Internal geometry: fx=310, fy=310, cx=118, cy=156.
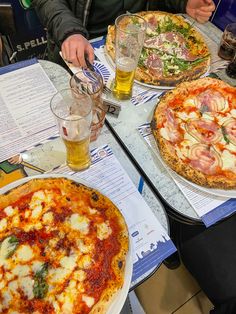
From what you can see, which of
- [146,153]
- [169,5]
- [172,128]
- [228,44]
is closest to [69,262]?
[146,153]

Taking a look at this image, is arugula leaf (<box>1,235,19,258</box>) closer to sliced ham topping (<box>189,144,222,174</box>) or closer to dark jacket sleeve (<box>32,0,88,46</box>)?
sliced ham topping (<box>189,144,222,174</box>)

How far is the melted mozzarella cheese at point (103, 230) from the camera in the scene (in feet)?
2.60

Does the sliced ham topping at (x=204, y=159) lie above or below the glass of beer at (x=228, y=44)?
below

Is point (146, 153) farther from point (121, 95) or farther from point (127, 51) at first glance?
point (127, 51)

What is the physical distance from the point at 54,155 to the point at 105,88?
0.35 m

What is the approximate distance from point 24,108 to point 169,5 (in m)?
1.00

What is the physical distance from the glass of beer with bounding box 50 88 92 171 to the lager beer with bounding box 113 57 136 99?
212mm

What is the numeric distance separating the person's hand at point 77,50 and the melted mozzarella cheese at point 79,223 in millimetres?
640

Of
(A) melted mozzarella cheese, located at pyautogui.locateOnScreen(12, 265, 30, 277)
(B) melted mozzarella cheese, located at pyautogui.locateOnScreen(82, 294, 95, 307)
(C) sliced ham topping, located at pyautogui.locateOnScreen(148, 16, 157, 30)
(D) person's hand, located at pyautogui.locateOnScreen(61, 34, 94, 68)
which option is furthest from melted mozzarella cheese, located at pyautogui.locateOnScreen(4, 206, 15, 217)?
Result: (C) sliced ham topping, located at pyautogui.locateOnScreen(148, 16, 157, 30)

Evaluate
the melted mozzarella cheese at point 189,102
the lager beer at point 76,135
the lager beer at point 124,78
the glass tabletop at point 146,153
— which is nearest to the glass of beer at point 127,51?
the lager beer at point 124,78

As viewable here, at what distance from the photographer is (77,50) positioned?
1191 millimetres

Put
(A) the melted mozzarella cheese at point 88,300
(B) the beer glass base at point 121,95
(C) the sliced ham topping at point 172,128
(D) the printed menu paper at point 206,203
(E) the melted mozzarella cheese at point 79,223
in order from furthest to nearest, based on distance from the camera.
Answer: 1. (B) the beer glass base at point 121,95
2. (C) the sliced ham topping at point 172,128
3. (D) the printed menu paper at point 206,203
4. (E) the melted mozzarella cheese at point 79,223
5. (A) the melted mozzarella cheese at point 88,300

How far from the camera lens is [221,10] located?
1.63 meters

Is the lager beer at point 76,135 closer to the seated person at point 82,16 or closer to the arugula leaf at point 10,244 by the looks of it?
the arugula leaf at point 10,244
